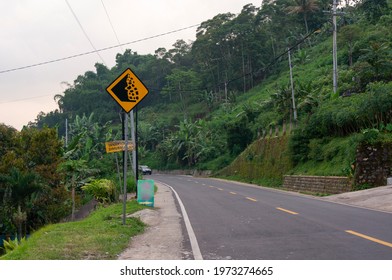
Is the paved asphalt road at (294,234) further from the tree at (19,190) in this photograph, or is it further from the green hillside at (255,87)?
the green hillside at (255,87)

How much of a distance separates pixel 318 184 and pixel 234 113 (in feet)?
137

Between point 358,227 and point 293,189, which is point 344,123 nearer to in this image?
point 293,189

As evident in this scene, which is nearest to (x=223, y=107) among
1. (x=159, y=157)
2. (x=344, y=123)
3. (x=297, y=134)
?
(x=159, y=157)

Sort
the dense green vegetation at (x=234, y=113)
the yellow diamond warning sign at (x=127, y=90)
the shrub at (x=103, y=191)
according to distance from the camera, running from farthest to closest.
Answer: the dense green vegetation at (x=234, y=113) < the shrub at (x=103, y=191) < the yellow diamond warning sign at (x=127, y=90)

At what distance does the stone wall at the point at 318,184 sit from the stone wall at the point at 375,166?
33.8 inches

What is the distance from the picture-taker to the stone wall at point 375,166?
71.9ft

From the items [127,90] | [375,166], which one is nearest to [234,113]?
[375,166]

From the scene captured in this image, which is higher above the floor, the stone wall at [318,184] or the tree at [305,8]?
the tree at [305,8]

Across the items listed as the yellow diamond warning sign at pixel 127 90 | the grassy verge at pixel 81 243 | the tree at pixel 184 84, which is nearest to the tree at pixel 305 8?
the tree at pixel 184 84

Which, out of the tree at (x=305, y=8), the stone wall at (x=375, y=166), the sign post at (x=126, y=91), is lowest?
the stone wall at (x=375, y=166)

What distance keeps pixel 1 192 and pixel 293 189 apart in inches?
694

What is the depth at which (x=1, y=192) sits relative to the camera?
2155 centimetres

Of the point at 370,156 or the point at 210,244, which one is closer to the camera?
the point at 210,244

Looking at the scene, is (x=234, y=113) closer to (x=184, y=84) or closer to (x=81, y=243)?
(x=184, y=84)
